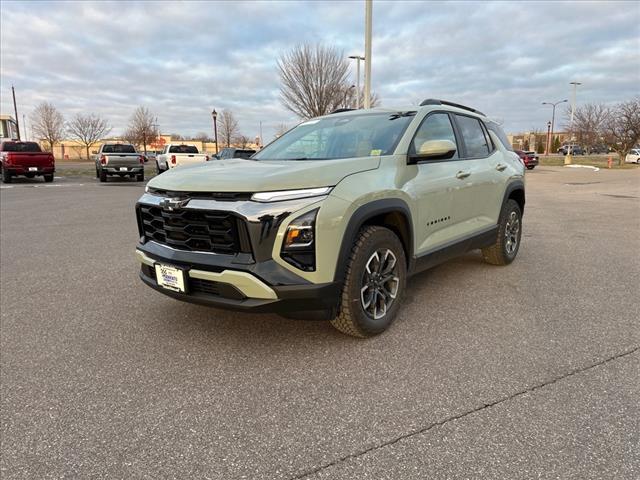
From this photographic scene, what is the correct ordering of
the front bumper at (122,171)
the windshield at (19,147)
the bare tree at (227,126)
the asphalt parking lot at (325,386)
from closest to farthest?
the asphalt parking lot at (325,386) < the windshield at (19,147) < the front bumper at (122,171) < the bare tree at (227,126)

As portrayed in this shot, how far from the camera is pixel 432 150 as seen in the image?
364cm

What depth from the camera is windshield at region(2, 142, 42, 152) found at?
19859 millimetres

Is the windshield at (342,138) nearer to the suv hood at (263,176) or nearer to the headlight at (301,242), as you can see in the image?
the suv hood at (263,176)

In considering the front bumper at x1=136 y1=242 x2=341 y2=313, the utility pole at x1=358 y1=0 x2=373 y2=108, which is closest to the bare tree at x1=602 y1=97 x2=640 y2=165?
the utility pole at x1=358 y1=0 x2=373 y2=108

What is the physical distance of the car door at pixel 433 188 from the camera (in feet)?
12.5

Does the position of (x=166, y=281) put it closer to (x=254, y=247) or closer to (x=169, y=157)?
(x=254, y=247)

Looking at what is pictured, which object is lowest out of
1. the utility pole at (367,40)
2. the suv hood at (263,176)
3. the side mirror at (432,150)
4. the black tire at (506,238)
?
the black tire at (506,238)

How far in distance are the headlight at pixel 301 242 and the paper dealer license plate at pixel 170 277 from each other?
29.6 inches

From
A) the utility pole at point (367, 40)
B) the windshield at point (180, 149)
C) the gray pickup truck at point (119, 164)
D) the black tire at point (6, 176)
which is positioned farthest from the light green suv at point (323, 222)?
the windshield at point (180, 149)

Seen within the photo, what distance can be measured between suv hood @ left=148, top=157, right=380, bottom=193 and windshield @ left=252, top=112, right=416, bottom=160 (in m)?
0.45

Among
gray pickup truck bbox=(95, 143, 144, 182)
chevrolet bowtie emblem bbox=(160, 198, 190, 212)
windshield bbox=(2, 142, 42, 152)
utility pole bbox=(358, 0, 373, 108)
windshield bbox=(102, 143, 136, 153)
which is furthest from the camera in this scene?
windshield bbox=(102, 143, 136, 153)

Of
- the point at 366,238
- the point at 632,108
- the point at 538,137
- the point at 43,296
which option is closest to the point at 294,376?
the point at 366,238

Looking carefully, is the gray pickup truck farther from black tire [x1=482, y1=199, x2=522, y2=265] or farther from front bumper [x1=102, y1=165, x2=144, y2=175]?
black tire [x1=482, y1=199, x2=522, y2=265]

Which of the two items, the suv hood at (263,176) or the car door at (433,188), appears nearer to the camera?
the suv hood at (263,176)
